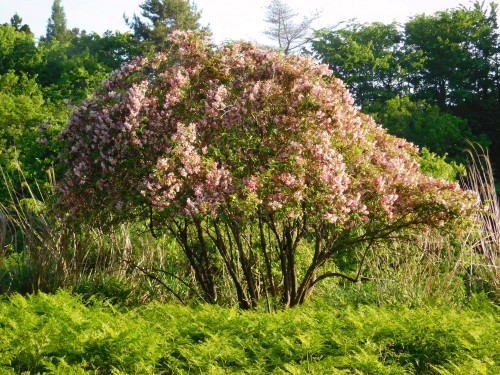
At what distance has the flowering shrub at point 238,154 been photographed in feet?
24.0

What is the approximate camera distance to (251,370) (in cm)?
520

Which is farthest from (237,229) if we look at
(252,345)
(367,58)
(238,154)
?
(367,58)

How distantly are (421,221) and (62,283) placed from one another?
4.59 meters

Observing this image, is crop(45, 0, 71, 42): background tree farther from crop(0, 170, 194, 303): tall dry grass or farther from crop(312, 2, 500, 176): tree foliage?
crop(0, 170, 194, 303): tall dry grass

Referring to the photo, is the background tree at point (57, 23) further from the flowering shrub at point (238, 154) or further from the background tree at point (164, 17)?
the flowering shrub at point (238, 154)

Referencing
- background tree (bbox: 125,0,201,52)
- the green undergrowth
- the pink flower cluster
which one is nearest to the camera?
the green undergrowth

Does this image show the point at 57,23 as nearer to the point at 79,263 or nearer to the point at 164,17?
the point at 164,17

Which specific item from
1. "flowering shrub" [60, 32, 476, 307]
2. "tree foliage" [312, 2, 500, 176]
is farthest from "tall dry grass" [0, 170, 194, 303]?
"tree foliage" [312, 2, 500, 176]

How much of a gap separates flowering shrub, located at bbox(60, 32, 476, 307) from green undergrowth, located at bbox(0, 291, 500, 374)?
1332mm

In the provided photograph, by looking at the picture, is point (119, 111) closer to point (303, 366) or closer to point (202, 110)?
point (202, 110)

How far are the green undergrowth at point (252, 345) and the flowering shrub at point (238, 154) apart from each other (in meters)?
1.33

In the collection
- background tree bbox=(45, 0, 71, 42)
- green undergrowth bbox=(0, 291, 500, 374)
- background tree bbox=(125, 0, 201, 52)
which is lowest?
green undergrowth bbox=(0, 291, 500, 374)

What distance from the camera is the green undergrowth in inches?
208

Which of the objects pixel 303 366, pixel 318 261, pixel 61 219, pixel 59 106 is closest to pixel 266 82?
pixel 318 261
